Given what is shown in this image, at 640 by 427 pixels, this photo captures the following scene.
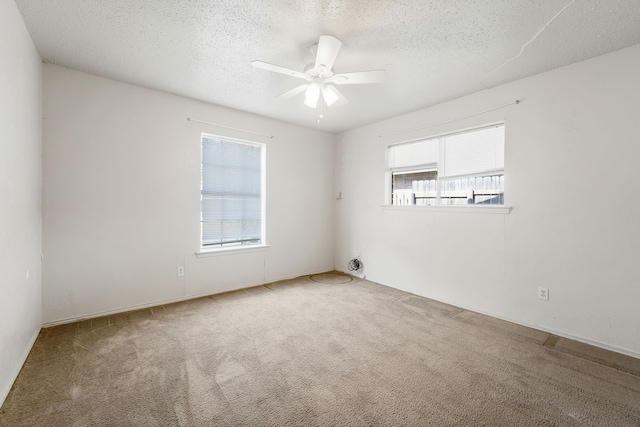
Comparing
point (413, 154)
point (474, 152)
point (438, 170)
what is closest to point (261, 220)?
point (413, 154)

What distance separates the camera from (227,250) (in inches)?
151

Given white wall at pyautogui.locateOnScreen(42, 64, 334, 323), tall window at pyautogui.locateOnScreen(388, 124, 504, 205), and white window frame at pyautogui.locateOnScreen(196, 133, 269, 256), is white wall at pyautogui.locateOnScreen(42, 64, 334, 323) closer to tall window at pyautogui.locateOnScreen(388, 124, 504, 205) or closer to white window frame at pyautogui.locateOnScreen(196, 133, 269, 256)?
white window frame at pyautogui.locateOnScreen(196, 133, 269, 256)

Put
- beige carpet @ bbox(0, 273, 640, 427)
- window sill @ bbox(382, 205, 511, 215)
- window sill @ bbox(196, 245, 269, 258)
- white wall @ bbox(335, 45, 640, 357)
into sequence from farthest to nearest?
1. window sill @ bbox(196, 245, 269, 258)
2. window sill @ bbox(382, 205, 511, 215)
3. white wall @ bbox(335, 45, 640, 357)
4. beige carpet @ bbox(0, 273, 640, 427)

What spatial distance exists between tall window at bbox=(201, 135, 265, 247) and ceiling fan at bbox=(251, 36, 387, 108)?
1.60 meters

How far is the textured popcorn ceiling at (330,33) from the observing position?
6.15ft

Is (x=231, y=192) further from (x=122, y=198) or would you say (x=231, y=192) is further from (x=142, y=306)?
(x=142, y=306)

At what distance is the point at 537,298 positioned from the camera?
9.09 ft

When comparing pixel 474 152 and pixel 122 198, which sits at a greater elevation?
pixel 474 152

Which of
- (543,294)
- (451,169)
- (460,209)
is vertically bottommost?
(543,294)

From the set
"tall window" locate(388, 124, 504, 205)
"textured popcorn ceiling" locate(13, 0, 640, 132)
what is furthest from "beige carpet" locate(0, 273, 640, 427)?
"textured popcorn ceiling" locate(13, 0, 640, 132)

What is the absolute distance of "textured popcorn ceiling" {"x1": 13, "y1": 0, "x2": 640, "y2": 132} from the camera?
1.88m

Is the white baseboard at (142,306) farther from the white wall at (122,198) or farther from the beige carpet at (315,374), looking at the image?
the beige carpet at (315,374)

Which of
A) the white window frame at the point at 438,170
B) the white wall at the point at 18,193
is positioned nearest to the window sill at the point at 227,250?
the white wall at the point at 18,193

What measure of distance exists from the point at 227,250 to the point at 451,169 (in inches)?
123
